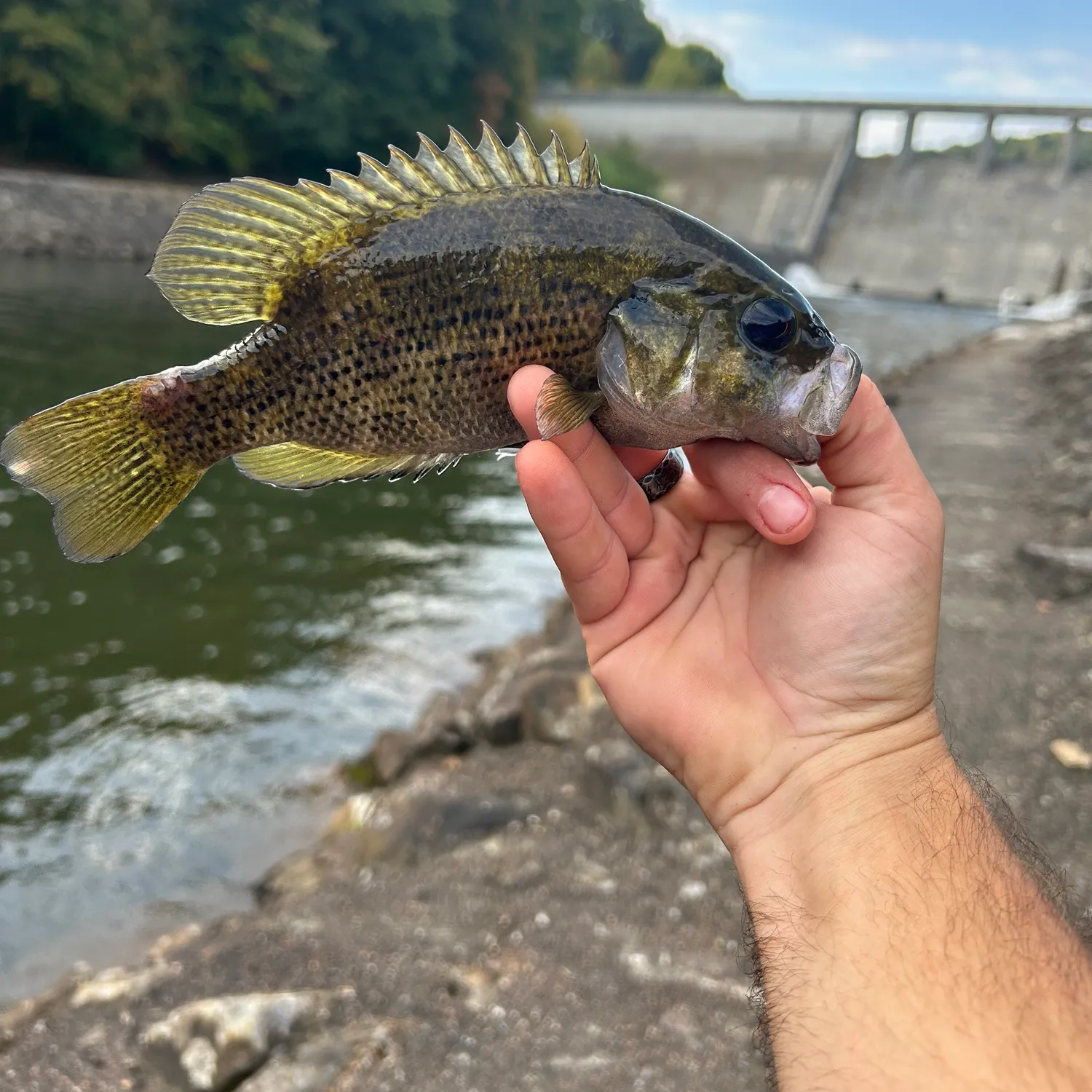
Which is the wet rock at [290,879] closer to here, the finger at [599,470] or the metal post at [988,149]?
the finger at [599,470]

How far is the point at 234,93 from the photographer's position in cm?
3712

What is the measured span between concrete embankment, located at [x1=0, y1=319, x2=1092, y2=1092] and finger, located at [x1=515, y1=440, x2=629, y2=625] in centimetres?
130

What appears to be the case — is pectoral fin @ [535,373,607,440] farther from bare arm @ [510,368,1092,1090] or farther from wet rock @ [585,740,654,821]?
wet rock @ [585,740,654,821]

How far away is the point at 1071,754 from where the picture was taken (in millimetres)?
5035

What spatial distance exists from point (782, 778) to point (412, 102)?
45754 millimetres

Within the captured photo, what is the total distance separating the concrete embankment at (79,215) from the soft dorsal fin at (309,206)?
2950 cm

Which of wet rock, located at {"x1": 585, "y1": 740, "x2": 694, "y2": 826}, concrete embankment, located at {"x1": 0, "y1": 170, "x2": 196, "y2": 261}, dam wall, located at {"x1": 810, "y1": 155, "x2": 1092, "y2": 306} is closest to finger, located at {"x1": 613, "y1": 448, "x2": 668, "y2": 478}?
wet rock, located at {"x1": 585, "y1": 740, "x2": 694, "y2": 826}

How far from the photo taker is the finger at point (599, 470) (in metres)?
2.20

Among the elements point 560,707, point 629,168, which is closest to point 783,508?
point 560,707

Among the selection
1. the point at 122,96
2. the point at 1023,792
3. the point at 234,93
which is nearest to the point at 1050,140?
the point at 234,93

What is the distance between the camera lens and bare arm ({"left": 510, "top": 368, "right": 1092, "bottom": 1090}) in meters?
1.87

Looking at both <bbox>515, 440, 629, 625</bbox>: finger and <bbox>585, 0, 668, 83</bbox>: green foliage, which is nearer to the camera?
<bbox>515, 440, 629, 625</bbox>: finger

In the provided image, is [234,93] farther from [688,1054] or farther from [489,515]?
[688,1054]

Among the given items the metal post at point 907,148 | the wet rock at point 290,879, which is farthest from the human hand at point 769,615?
the metal post at point 907,148
